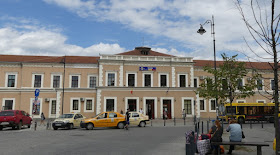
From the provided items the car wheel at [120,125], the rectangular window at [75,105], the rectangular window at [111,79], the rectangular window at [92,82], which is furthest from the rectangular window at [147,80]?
the car wheel at [120,125]

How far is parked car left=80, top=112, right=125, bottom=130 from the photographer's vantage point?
20.5 metres

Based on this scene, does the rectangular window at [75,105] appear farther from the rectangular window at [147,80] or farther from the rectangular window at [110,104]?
the rectangular window at [147,80]

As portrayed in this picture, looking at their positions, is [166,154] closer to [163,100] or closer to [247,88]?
[247,88]

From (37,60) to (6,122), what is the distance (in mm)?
20757

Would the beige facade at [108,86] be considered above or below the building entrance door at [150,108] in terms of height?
above

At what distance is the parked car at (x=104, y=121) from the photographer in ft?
67.3

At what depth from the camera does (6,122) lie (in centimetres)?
1967

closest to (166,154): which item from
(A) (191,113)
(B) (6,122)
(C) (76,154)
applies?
(C) (76,154)

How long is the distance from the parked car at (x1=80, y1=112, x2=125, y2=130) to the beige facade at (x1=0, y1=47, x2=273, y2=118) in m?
11.5

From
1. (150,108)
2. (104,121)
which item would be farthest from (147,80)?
(104,121)

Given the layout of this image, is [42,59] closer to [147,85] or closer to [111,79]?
[111,79]

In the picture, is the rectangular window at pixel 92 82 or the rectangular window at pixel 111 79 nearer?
the rectangular window at pixel 111 79

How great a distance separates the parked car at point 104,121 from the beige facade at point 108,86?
37.9ft

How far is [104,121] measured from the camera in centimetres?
2083
